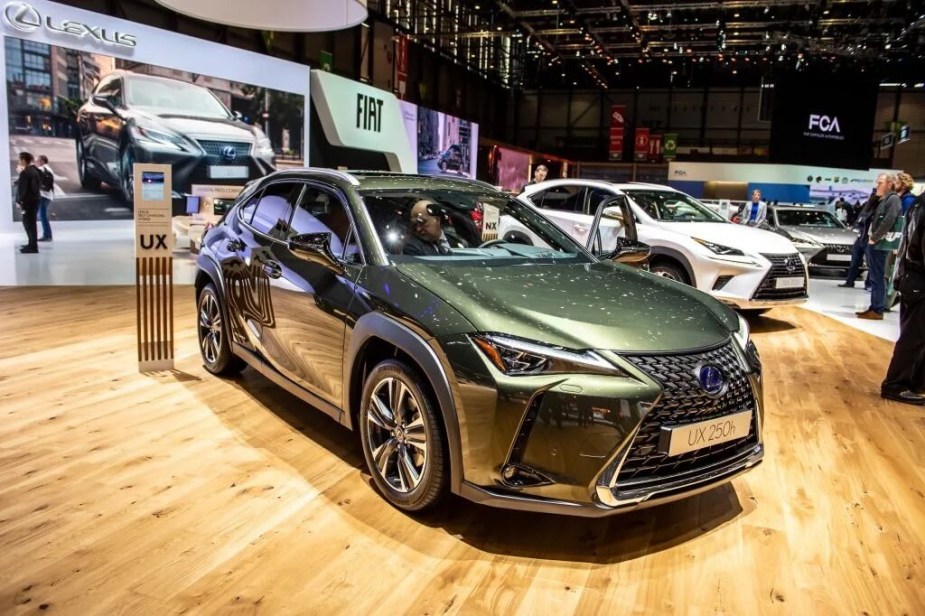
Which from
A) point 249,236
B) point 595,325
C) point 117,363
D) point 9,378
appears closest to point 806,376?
point 595,325

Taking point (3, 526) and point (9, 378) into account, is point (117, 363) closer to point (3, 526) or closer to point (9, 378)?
point (9, 378)

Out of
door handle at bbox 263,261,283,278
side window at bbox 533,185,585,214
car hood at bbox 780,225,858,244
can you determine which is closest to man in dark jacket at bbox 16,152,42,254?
side window at bbox 533,185,585,214

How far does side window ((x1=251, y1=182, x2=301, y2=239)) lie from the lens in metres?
3.57

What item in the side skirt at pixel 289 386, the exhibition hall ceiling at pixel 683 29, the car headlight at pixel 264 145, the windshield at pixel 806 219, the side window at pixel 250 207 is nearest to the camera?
the side skirt at pixel 289 386

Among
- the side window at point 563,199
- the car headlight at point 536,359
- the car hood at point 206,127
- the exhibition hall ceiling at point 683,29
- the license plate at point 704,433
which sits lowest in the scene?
the license plate at point 704,433

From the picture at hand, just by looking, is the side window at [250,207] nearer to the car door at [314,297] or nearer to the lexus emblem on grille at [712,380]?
the car door at [314,297]

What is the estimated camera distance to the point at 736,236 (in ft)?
22.2

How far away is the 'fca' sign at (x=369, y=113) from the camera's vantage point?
43.5ft

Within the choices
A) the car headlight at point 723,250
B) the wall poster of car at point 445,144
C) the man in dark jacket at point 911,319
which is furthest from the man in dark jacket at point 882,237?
the wall poster of car at point 445,144

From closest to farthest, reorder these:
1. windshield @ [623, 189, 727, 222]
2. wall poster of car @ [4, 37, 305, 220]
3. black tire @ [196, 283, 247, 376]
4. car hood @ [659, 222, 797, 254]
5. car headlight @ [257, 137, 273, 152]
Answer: black tire @ [196, 283, 247, 376] → car hood @ [659, 222, 797, 254] → windshield @ [623, 189, 727, 222] → wall poster of car @ [4, 37, 305, 220] → car headlight @ [257, 137, 273, 152]

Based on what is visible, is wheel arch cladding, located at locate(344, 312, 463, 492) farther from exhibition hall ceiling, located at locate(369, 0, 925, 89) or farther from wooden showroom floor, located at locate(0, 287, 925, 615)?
exhibition hall ceiling, located at locate(369, 0, 925, 89)

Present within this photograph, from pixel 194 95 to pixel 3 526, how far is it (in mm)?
8585

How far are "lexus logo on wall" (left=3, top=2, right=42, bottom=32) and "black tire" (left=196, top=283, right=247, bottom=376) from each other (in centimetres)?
559

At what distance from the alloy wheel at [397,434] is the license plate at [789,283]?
16.6 ft
